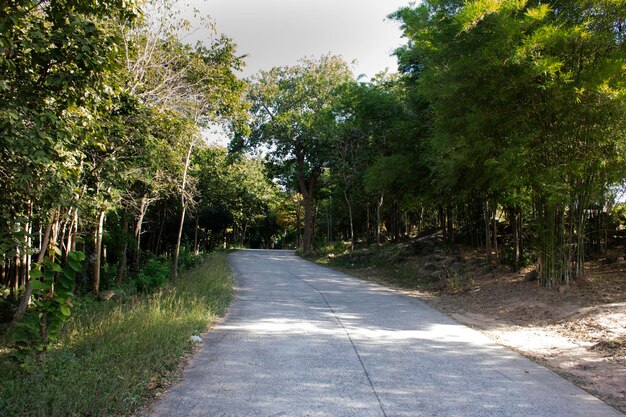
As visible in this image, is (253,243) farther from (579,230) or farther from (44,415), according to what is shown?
(44,415)

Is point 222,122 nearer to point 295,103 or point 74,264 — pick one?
point 74,264

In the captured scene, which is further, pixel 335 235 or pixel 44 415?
pixel 335 235

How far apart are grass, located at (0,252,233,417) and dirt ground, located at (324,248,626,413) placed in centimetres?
482

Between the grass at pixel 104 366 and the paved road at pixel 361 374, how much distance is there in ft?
1.05

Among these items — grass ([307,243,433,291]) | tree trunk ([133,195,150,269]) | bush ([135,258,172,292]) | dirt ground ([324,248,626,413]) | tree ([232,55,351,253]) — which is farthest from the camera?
tree ([232,55,351,253])

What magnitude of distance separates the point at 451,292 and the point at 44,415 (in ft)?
35.5

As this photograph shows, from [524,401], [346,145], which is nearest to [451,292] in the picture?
[524,401]

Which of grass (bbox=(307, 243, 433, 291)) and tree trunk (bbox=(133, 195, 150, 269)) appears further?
grass (bbox=(307, 243, 433, 291))

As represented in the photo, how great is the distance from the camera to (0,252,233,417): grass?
3.81m

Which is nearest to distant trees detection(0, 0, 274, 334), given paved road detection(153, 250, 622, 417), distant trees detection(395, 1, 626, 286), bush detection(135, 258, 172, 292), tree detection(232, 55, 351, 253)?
bush detection(135, 258, 172, 292)

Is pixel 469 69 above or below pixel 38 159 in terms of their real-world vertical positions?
above

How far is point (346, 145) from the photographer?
2398cm

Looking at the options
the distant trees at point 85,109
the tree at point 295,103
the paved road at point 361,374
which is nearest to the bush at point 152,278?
the distant trees at point 85,109

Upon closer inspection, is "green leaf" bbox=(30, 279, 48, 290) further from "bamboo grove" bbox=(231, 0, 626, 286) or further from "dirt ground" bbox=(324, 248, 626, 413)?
"bamboo grove" bbox=(231, 0, 626, 286)
